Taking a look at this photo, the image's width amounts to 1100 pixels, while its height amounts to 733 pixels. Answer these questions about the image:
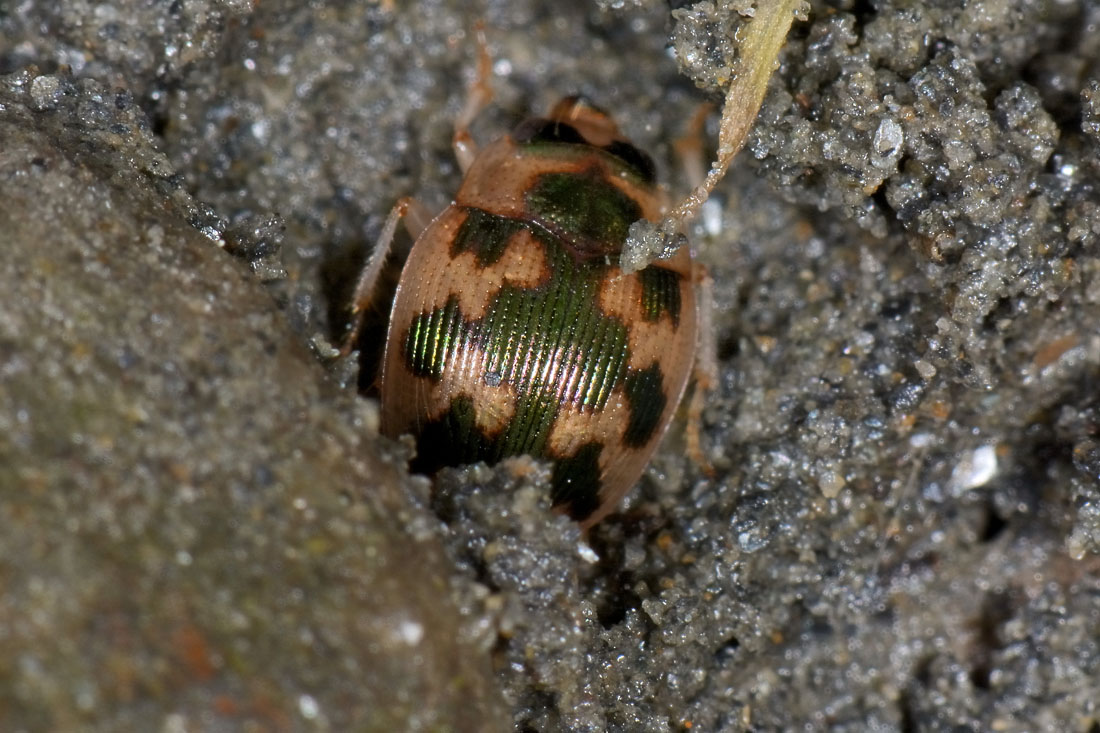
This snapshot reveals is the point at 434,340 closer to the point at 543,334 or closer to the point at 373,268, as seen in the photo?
the point at 543,334

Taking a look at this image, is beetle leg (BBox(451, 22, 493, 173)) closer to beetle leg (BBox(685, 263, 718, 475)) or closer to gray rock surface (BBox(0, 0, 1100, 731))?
gray rock surface (BBox(0, 0, 1100, 731))

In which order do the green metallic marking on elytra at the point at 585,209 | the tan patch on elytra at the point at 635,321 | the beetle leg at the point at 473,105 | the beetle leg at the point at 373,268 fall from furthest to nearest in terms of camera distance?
the beetle leg at the point at 473,105 < the beetle leg at the point at 373,268 < the green metallic marking on elytra at the point at 585,209 < the tan patch on elytra at the point at 635,321

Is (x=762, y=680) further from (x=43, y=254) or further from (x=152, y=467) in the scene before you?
(x=43, y=254)

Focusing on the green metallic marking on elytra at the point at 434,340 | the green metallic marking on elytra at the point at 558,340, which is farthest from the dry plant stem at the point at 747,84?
the green metallic marking on elytra at the point at 434,340

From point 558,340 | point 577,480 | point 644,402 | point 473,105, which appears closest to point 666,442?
point 644,402

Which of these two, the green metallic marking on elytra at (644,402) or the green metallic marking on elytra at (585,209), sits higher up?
the green metallic marking on elytra at (585,209)

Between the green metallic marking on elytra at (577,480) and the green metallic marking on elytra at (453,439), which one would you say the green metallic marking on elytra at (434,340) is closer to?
the green metallic marking on elytra at (453,439)

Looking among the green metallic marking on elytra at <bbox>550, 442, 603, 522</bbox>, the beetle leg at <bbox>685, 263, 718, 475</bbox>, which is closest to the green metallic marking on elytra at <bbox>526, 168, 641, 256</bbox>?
the beetle leg at <bbox>685, 263, 718, 475</bbox>
